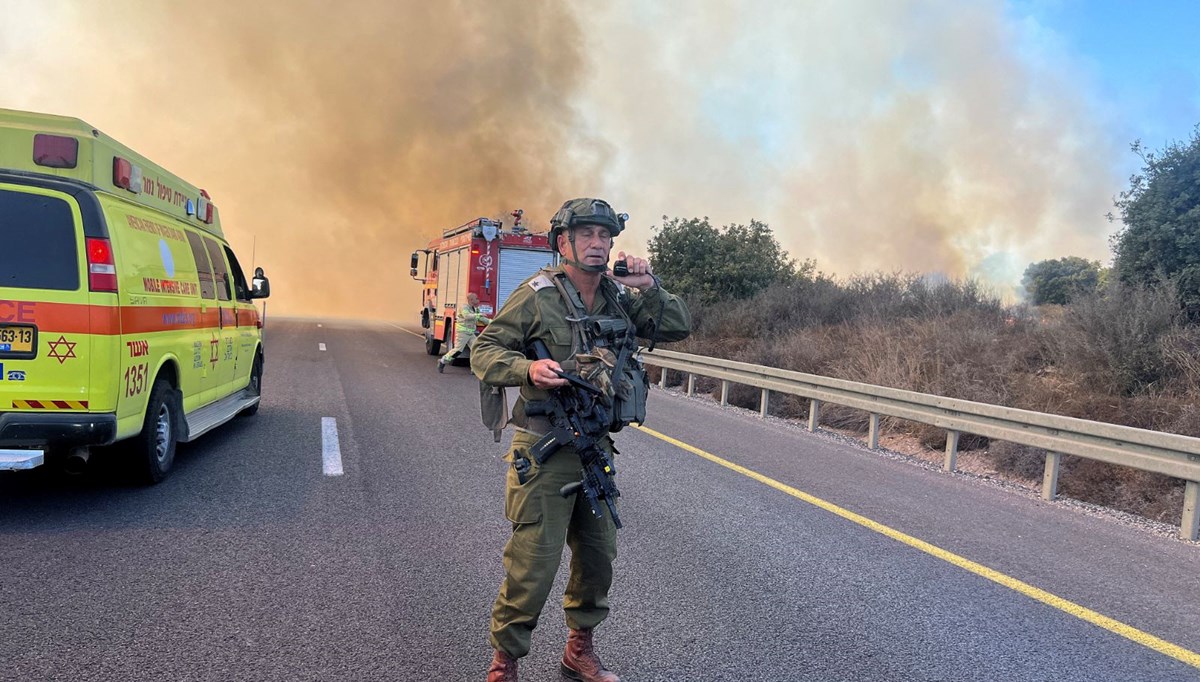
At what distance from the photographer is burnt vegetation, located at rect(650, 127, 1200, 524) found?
767 cm

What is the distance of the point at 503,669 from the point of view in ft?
8.98

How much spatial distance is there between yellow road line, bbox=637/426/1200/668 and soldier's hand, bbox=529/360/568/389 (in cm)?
290

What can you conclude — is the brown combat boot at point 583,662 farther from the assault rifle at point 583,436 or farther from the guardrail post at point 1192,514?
the guardrail post at point 1192,514

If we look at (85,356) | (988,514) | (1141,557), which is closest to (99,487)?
(85,356)

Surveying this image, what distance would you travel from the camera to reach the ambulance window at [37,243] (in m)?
4.46

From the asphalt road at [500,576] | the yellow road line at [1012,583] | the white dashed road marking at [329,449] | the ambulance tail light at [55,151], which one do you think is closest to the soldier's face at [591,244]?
the asphalt road at [500,576]

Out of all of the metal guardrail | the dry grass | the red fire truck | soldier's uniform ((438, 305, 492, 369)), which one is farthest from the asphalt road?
the red fire truck

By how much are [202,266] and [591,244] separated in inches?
195

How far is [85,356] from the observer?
4.49 m

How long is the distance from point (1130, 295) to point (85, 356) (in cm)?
1118

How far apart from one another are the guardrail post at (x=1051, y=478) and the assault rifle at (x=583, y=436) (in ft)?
16.8

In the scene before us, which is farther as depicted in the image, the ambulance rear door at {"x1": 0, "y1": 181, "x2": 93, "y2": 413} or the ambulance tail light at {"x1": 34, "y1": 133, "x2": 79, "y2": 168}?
the ambulance tail light at {"x1": 34, "y1": 133, "x2": 79, "y2": 168}

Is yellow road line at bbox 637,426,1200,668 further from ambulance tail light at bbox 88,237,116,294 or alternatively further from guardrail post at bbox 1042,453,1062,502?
ambulance tail light at bbox 88,237,116,294

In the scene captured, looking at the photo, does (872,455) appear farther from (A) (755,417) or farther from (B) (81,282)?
(B) (81,282)
